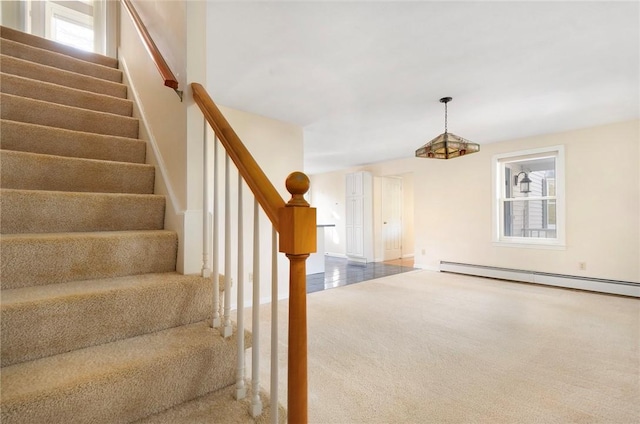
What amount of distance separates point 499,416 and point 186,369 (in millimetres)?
1659

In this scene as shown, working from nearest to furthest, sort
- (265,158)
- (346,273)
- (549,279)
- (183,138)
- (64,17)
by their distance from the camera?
(183,138)
(64,17)
(265,158)
(549,279)
(346,273)

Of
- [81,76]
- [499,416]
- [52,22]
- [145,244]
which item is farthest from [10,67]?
[499,416]

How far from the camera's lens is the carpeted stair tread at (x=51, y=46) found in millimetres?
2314

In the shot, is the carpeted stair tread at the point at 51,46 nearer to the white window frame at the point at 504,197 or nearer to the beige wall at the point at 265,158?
the beige wall at the point at 265,158

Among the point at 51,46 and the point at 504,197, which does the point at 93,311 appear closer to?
the point at 51,46

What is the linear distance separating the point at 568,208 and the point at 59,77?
Answer: 6.09m

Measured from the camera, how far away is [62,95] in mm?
1998

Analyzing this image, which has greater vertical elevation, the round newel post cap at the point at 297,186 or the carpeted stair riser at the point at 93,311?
the round newel post cap at the point at 297,186

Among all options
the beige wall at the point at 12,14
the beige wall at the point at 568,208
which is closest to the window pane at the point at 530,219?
the beige wall at the point at 568,208

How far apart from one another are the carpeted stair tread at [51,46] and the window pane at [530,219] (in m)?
5.84

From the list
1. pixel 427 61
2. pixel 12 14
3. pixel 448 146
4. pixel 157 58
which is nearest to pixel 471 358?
pixel 448 146

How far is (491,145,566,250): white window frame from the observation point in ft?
14.7

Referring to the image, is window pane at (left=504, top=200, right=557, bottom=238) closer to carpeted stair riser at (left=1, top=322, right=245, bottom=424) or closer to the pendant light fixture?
the pendant light fixture

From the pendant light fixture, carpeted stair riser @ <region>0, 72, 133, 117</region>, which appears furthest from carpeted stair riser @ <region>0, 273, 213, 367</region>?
the pendant light fixture
